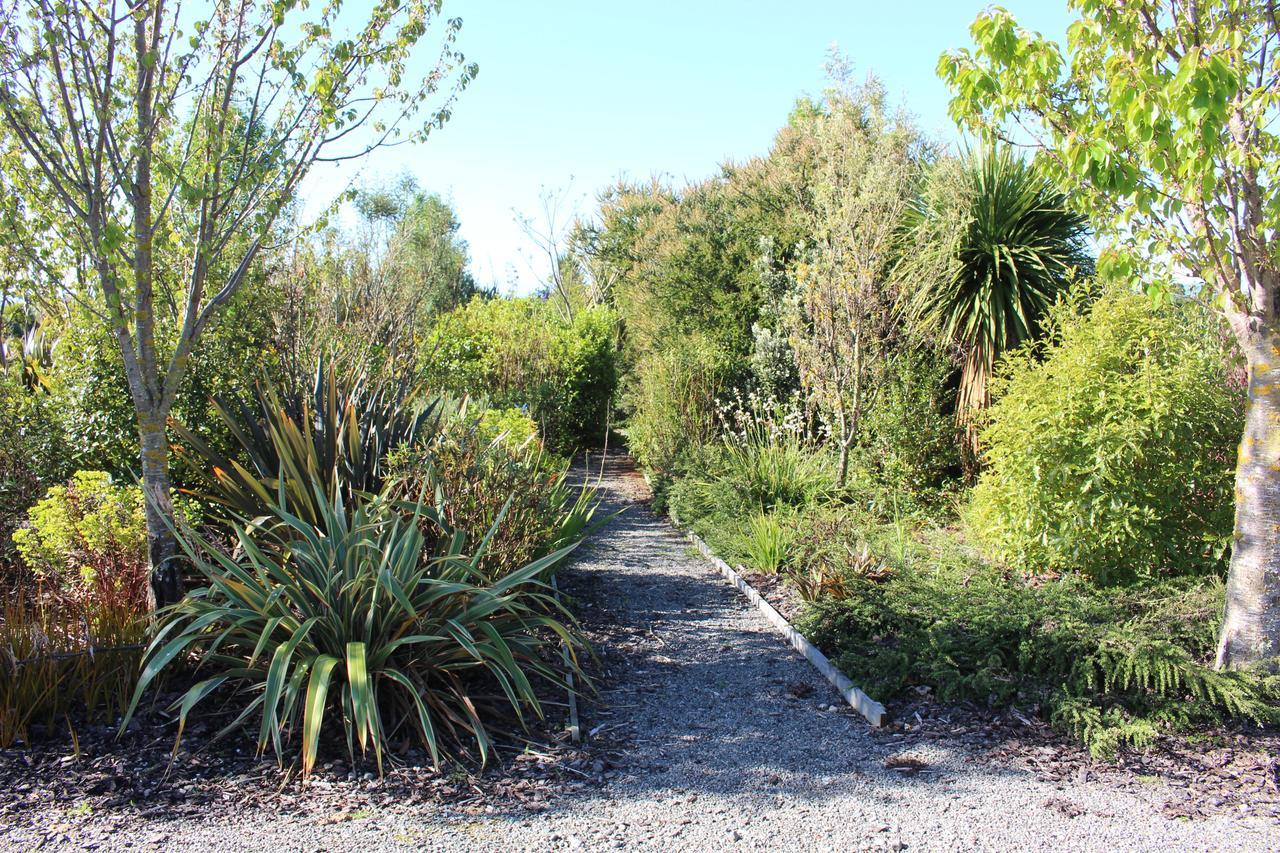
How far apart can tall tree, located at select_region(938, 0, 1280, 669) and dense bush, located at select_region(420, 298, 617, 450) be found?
7999 mm

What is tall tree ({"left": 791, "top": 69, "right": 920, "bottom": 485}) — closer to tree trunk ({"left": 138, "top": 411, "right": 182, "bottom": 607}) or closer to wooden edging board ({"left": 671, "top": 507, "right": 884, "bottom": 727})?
wooden edging board ({"left": 671, "top": 507, "right": 884, "bottom": 727})

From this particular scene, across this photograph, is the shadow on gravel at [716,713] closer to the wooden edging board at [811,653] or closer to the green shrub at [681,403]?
the wooden edging board at [811,653]

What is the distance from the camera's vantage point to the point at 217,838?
117 inches

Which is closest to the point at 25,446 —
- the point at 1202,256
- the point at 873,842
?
the point at 873,842

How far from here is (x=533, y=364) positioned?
44.6ft

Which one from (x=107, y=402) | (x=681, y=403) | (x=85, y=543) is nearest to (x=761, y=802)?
(x=85, y=543)

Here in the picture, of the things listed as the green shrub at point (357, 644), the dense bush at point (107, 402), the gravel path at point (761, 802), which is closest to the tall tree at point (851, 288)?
the gravel path at point (761, 802)

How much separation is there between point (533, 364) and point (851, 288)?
21.0ft

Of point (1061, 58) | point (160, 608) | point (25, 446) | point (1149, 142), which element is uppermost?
point (1061, 58)

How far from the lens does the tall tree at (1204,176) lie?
13.0 ft

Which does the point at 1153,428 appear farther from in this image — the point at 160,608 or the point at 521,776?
the point at 160,608

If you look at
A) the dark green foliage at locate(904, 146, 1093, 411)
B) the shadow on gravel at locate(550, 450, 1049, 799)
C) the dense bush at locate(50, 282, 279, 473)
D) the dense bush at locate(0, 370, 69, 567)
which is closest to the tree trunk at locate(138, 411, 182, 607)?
the dense bush at locate(50, 282, 279, 473)

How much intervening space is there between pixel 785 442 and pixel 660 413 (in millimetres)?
2331

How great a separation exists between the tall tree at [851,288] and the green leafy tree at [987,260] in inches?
18.4
